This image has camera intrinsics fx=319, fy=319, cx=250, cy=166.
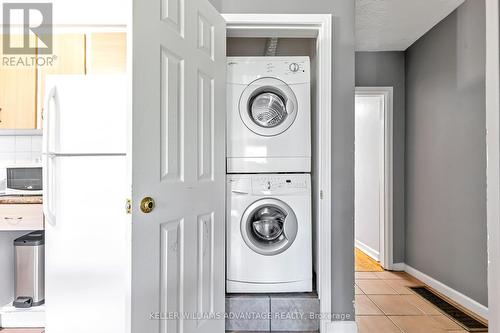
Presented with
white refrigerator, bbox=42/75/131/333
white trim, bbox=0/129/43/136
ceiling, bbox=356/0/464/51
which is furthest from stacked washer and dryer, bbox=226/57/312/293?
white trim, bbox=0/129/43/136

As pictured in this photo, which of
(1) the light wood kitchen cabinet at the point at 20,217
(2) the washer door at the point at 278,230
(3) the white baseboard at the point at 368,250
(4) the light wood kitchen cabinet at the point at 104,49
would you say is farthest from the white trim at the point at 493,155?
(3) the white baseboard at the point at 368,250

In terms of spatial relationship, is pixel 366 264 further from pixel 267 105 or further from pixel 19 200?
pixel 19 200

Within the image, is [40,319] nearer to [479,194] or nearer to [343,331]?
[343,331]

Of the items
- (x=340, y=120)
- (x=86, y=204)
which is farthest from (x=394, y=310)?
(x=86, y=204)

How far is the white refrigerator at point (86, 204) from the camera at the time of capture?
2006mm

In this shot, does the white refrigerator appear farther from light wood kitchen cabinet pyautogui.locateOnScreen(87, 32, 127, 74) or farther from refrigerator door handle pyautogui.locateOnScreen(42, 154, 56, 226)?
light wood kitchen cabinet pyautogui.locateOnScreen(87, 32, 127, 74)

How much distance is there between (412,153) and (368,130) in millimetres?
905

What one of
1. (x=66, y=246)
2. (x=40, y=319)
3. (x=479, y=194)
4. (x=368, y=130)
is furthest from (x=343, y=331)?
(x=368, y=130)

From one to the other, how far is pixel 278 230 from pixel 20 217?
181 centimetres

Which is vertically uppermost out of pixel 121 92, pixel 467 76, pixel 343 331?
pixel 467 76

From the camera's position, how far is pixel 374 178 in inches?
Answer: 167

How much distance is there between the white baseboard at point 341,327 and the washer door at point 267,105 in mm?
1389

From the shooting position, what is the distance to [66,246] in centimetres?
204

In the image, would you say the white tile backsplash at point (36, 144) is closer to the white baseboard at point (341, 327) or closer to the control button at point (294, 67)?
the control button at point (294, 67)
